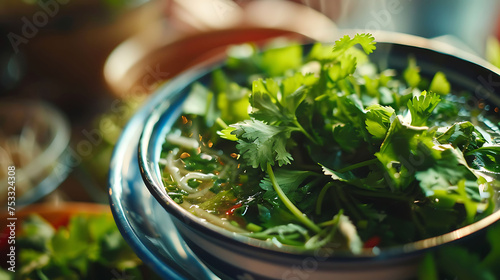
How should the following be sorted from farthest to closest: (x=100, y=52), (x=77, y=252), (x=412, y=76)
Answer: (x=100, y=52), (x=77, y=252), (x=412, y=76)

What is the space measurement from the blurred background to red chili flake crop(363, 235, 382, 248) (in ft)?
2.17

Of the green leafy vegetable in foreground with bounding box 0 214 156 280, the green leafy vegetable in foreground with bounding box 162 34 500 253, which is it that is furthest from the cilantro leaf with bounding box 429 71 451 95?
the green leafy vegetable in foreground with bounding box 0 214 156 280

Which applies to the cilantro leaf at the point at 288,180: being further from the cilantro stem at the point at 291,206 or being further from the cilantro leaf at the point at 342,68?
the cilantro leaf at the point at 342,68

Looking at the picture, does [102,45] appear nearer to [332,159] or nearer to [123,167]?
[123,167]

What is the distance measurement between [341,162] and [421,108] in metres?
0.10

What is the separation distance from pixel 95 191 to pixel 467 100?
2.78 ft

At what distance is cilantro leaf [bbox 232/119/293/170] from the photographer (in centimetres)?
49

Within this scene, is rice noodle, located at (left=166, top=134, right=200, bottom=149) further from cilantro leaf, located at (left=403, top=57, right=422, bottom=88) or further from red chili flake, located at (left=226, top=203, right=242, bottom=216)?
cilantro leaf, located at (left=403, top=57, right=422, bottom=88)

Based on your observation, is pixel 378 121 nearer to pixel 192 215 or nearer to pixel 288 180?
pixel 288 180

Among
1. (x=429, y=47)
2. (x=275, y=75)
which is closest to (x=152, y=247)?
(x=275, y=75)

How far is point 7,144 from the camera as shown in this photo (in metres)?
1.36

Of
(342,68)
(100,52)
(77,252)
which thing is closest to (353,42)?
(342,68)

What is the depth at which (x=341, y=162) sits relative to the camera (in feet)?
1.65

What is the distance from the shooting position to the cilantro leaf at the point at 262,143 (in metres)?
0.49
